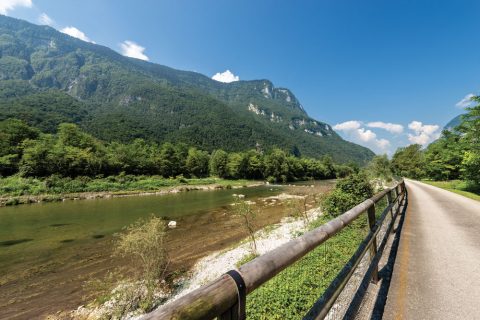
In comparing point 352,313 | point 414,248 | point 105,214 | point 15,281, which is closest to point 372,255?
point 352,313

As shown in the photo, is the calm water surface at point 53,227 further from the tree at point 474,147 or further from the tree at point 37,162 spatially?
the tree at point 474,147

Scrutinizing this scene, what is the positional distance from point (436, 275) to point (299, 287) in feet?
9.92

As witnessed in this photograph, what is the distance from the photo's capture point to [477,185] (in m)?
25.9

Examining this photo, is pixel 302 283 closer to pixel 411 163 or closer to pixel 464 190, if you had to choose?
pixel 464 190

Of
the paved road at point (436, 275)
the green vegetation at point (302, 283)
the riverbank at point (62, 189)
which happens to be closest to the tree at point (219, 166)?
the riverbank at point (62, 189)

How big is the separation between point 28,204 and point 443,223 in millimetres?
49359

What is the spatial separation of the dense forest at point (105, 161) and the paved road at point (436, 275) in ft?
37.7

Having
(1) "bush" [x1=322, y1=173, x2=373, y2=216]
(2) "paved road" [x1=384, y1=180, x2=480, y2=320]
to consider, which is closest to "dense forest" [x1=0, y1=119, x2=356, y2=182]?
(1) "bush" [x1=322, y1=173, x2=373, y2=216]

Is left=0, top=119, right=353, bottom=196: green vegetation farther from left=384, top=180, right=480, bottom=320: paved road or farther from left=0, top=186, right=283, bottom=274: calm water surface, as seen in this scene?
left=384, top=180, right=480, bottom=320: paved road

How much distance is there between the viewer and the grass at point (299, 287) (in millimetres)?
5312

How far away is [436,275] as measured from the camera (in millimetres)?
4781

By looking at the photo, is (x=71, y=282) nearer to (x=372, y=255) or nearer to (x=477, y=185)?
(x=372, y=255)

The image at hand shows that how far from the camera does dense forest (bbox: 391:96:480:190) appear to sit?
23766mm

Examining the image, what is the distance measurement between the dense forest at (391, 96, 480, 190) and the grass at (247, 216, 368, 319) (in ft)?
84.6
